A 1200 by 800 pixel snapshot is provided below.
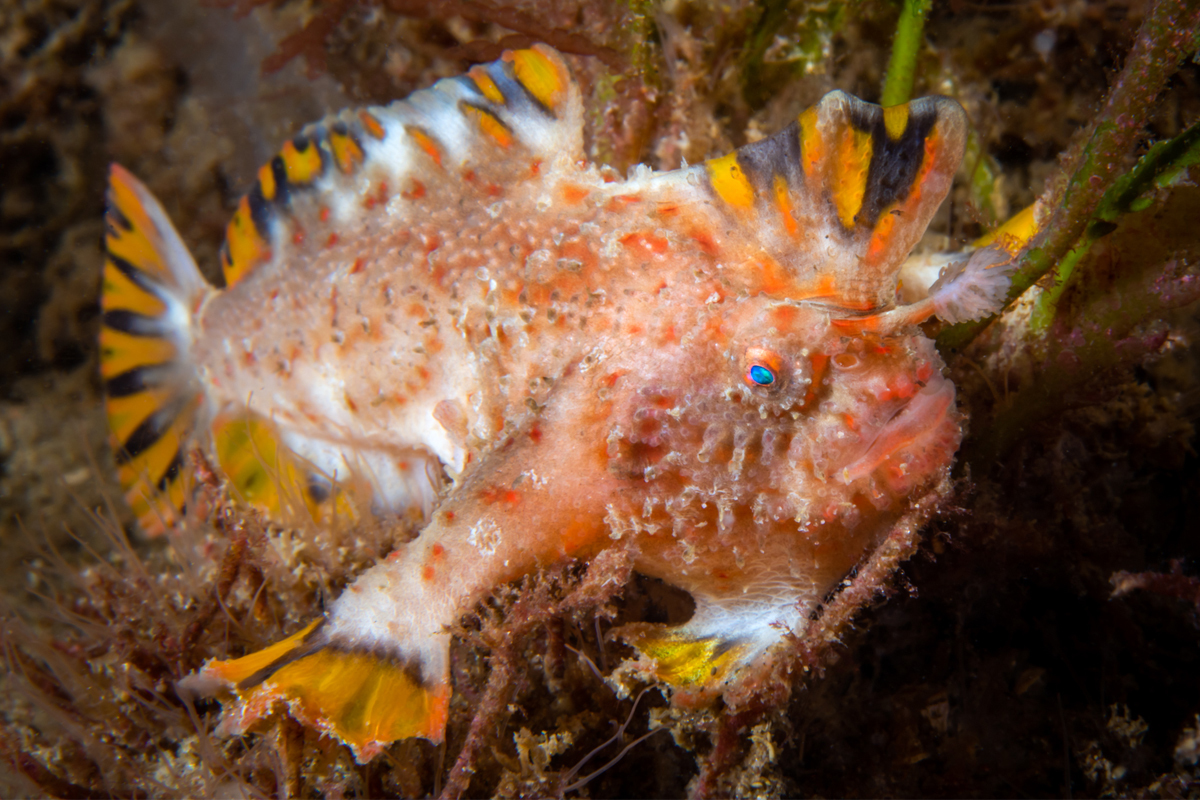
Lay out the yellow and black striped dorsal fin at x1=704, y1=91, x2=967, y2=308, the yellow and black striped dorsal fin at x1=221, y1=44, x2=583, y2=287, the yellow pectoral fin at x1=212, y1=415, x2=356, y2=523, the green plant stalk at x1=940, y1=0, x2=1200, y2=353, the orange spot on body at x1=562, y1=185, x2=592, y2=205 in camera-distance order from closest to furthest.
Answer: the green plant stalk at x1=940, y1=0, x2=1200, y2=353
the yellow and black striped dorsal fin at x1=704, y1=91, x2=967, y2=308
the orange spot on body at x1=562, y1=185, x2=592, y2=205
the yellow and black striped dorsal fin at x1=221, y1=44, x2=583, y2=287
the yellow pectoral fin at x1=212, y1=415, x2=356, y2=523

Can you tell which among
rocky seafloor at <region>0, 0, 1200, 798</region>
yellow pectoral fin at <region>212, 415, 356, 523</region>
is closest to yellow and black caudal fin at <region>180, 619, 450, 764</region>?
rocky seafloor at <region>0, 0, 1200, 798</region>

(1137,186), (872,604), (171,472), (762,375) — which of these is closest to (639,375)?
(762,375)

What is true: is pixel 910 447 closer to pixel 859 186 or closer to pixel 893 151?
pixel 859 186

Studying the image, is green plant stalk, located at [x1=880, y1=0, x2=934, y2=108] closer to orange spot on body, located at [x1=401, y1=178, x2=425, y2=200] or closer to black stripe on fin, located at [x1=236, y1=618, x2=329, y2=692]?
orange spot on body, located at [x1=401, y1=178, x2=425, y2=200]

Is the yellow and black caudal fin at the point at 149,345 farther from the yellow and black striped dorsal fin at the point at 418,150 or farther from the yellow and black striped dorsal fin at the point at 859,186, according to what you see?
the yellow and black striped dorsal fin at the point at 859,186

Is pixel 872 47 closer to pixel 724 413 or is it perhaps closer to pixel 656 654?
pixel 724 413

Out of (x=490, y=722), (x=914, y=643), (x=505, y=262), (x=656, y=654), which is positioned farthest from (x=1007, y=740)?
(x=505, y=262)
